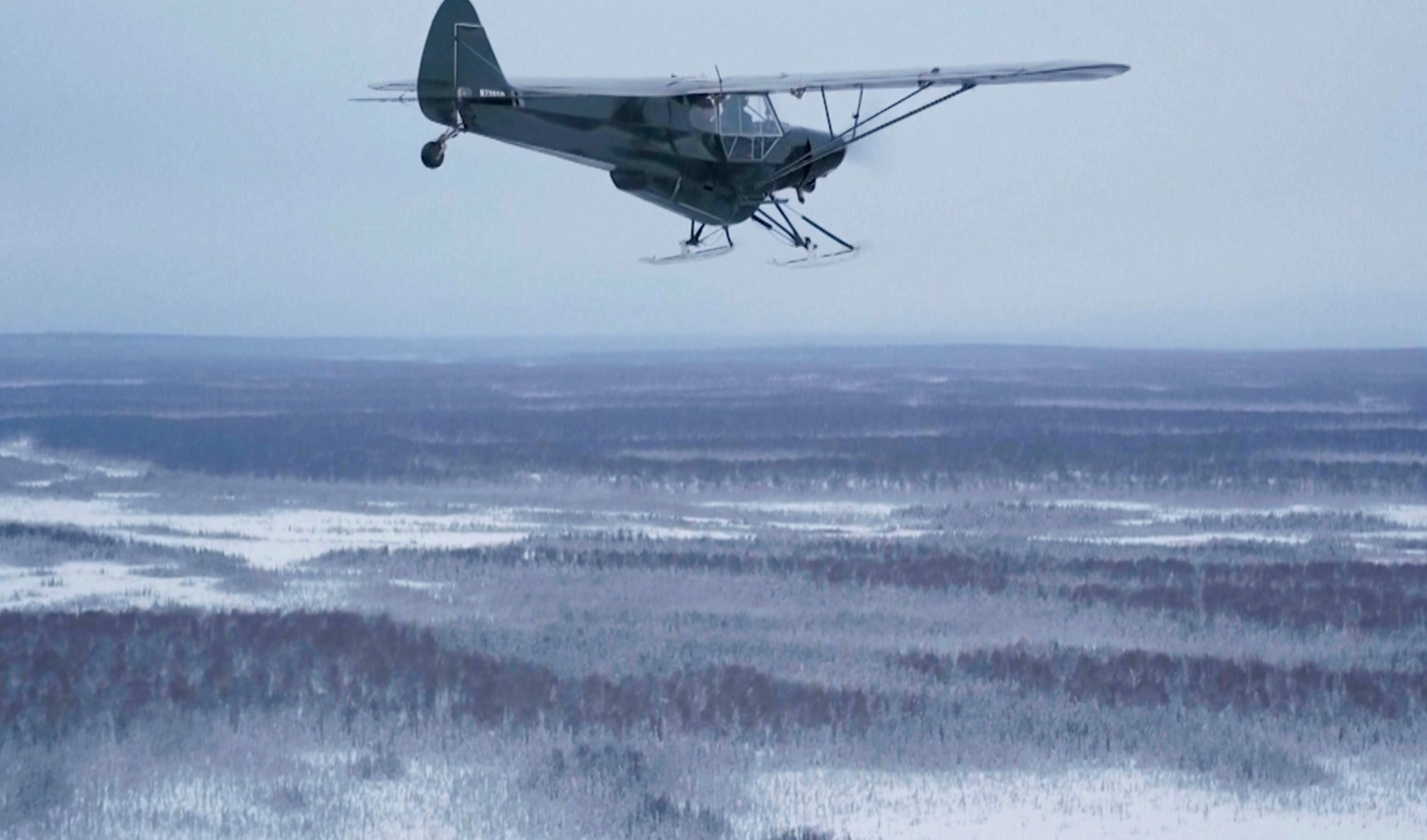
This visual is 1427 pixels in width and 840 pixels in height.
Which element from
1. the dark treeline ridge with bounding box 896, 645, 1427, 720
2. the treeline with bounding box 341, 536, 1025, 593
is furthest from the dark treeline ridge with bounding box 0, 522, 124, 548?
the dark treeline ridge with bounding box 896, 645, 1427, 720

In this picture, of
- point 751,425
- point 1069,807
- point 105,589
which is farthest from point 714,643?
point 751,425

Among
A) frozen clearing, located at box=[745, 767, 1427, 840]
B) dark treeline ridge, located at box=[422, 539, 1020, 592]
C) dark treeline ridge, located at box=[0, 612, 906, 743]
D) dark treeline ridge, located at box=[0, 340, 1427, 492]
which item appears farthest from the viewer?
dark treeline ridge, located at box=[0, 340, 1427, 492]

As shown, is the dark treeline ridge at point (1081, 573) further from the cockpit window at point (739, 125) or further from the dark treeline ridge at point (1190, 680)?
the cockpit window at point (739, 125)

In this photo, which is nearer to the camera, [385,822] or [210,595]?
[385,822]

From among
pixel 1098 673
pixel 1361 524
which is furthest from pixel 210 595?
pixel 1361 524

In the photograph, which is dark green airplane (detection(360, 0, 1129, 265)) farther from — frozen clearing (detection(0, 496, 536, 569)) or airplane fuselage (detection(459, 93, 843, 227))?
frozen clearing (detection(0, 496, 536, 569))

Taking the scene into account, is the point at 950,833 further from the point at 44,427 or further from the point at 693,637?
the point at 44,427

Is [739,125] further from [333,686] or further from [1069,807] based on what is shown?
[333,686]
